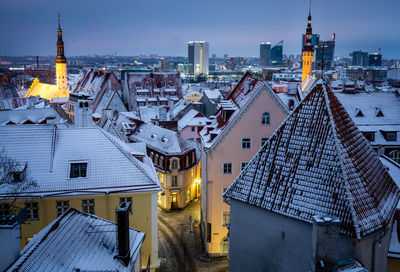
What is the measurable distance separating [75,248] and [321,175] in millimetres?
10821

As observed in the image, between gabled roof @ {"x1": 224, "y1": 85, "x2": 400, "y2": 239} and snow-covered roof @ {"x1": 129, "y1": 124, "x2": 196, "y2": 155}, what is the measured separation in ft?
85.8

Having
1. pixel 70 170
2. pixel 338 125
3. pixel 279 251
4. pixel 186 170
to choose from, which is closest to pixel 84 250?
pixel 279 251

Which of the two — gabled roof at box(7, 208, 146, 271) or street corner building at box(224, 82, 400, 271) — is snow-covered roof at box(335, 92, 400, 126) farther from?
gabled roof at box(7, 208, 146, 271)

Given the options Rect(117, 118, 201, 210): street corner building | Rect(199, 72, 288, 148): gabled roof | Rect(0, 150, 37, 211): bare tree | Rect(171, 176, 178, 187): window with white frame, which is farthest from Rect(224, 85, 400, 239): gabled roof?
Rect(171, 176, 178, 187): window with white frame

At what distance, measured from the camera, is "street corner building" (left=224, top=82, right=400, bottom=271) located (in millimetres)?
15359

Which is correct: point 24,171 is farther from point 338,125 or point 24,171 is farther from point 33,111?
point 33,111

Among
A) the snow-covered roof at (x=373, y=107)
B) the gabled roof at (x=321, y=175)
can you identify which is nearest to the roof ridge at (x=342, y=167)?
the gabled roof at (x=321, y=175)

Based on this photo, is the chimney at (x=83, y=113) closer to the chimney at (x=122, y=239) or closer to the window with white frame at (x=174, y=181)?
the window with white frame at (x=174, y=181)

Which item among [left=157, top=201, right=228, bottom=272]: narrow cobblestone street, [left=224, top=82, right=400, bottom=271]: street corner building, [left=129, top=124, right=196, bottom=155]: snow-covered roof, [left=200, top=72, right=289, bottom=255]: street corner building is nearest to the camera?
[left=224, top=82, right=400, bottom=271]: street corner building

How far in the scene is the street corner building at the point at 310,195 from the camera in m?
15.4

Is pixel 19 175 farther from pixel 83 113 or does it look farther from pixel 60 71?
pixel 60 71

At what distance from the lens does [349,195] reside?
15.1 m

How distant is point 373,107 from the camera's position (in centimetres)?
4797

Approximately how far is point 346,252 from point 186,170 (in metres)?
30.5
